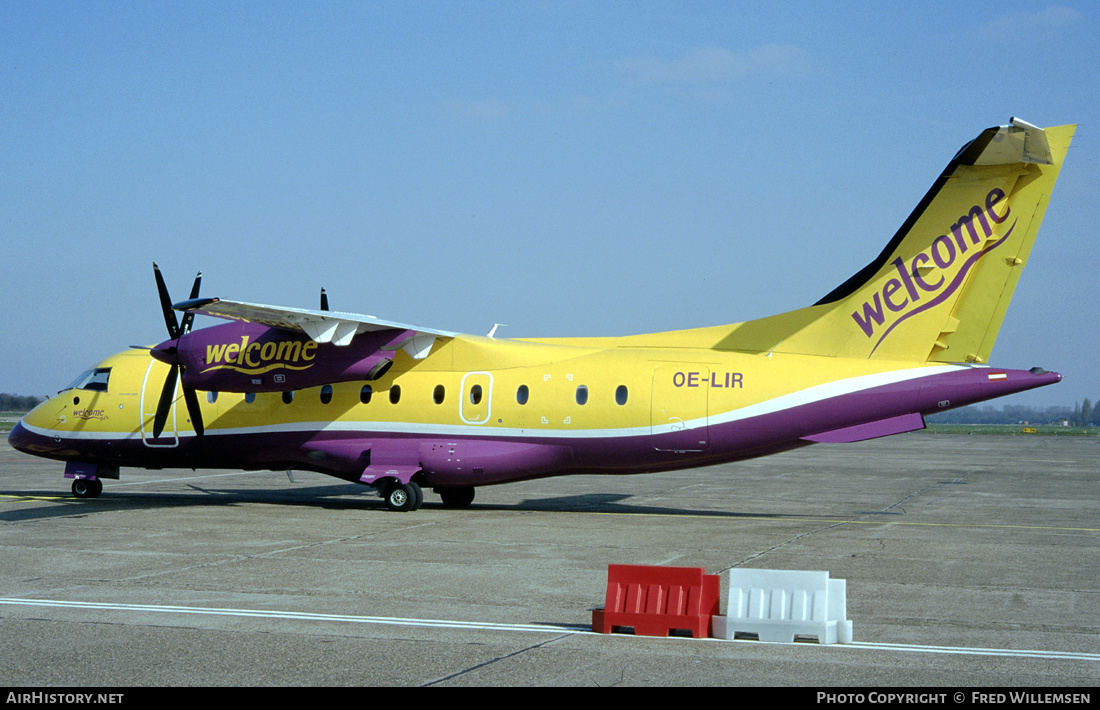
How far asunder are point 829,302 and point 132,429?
16.1 metres

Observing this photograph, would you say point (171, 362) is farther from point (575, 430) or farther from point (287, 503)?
point (575, 430)

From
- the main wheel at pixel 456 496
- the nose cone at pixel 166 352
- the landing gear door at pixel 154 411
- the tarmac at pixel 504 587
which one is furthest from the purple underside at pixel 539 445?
the nose cone at pixel 166 352

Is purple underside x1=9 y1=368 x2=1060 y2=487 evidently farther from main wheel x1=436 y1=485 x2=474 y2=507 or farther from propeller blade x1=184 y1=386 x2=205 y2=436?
main wheel x1=436 y1=485 x2=474 y2=507

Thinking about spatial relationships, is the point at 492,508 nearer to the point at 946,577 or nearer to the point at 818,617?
the point at 946,577

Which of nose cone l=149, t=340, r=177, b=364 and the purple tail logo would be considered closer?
the purple tail logo

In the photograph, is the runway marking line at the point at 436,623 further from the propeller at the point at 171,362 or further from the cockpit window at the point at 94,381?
the cockpit window at the point at 94,381

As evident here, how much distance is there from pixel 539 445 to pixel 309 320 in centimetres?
529

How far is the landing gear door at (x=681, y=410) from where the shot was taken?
61.6ft

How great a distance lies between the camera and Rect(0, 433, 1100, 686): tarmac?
25.5 feet

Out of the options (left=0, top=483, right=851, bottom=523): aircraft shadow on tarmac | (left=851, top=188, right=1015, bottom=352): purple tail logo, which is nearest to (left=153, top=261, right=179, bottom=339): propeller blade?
(left=0, top=483, right=851, bottom=523): aircraft shadow on tarmac

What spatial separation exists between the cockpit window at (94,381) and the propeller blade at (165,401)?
223cm

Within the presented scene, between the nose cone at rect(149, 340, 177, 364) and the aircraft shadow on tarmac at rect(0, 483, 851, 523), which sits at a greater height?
the nose cone at rect(149, 340, 177, 364)

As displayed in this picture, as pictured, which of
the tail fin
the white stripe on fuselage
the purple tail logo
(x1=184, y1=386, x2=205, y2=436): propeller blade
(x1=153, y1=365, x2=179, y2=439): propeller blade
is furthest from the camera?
(x1=153, y1=365, x2=179, y2=439): propeller blade
